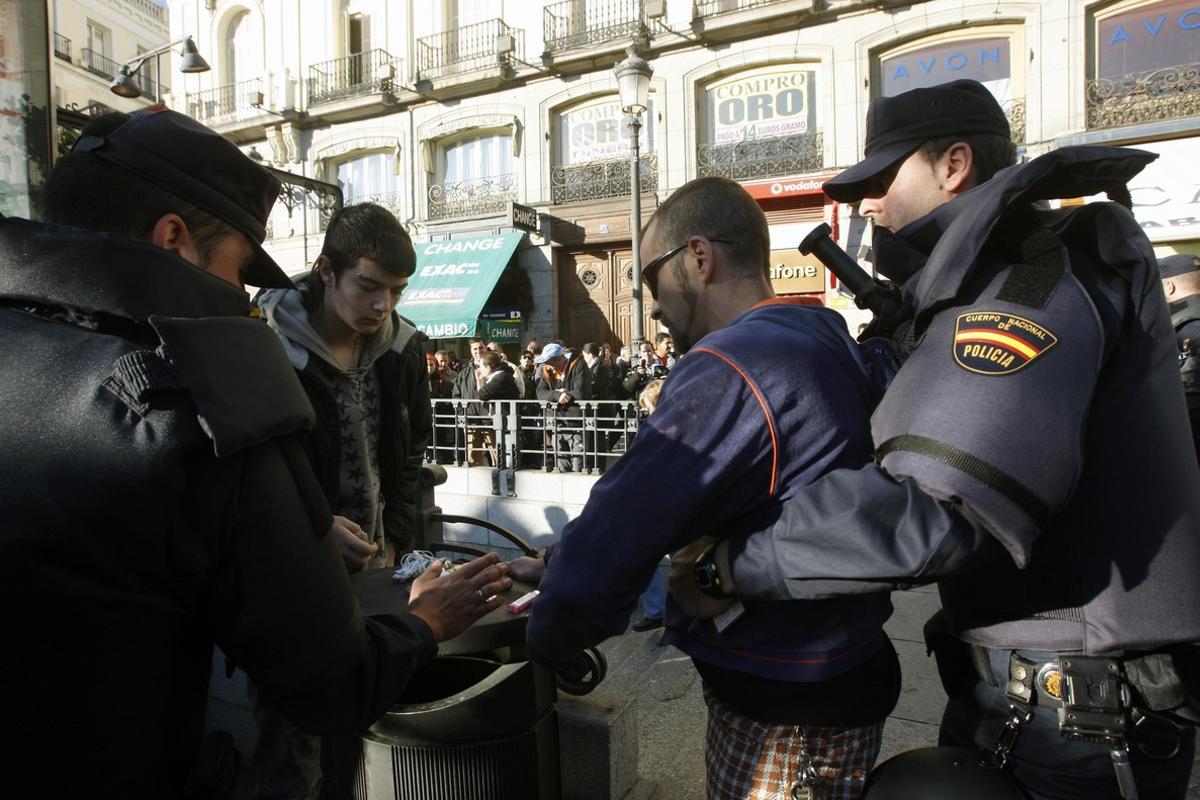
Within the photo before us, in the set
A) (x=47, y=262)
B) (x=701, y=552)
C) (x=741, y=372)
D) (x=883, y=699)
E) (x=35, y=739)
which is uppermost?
(x=47, y=262)

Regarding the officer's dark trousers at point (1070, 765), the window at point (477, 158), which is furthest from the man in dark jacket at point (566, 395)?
the window at point (477, 158)

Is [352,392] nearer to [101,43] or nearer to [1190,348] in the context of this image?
[1190,348]

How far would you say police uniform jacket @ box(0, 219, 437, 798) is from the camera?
101cm

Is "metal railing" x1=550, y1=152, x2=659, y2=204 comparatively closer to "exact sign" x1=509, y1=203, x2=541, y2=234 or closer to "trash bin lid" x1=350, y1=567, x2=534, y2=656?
"exact sign" x1=509, y1=203, x2=541, y2=234

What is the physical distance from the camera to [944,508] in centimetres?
118

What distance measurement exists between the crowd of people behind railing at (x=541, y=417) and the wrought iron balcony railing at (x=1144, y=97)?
8.76m

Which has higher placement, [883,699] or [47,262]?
[47,262]

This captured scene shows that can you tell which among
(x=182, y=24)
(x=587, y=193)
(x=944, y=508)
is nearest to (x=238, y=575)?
(x=944, y=508)

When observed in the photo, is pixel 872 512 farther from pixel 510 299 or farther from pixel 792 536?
pixel 510 299

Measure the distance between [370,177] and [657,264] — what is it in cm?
2042

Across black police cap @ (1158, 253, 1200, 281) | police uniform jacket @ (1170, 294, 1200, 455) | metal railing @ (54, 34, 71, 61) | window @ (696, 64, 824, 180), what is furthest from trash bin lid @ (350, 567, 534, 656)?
metal railing @ (54, 34, 71, 61)

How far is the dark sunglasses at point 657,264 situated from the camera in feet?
5.94

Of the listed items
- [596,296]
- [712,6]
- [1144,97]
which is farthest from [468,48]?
[1144,97]

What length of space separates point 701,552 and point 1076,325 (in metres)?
0.75
